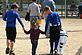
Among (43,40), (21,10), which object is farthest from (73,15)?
(43,40)

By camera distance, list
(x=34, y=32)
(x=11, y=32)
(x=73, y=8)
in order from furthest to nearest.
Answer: (x=73, y=8)
(x=11, y=32)
(x=34, y=32)

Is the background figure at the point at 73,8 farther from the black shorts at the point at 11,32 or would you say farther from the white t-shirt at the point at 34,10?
the black shorts at the point at 11,32

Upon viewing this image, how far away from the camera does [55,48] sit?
1123 cm

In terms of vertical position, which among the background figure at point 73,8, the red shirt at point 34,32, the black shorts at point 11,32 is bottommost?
the background figure at point 73,8

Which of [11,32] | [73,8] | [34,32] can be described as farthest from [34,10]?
[73,8]

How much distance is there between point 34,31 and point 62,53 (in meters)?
1.80

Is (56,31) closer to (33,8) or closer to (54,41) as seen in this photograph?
(54,41)

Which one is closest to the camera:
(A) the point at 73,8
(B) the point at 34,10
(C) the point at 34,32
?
(C) the point at 34,32

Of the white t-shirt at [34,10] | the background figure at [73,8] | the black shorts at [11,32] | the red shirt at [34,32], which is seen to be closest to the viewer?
the red shirt at [34,32]

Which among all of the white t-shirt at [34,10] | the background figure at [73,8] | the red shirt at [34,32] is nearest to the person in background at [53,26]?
the red shirt at [34,32]

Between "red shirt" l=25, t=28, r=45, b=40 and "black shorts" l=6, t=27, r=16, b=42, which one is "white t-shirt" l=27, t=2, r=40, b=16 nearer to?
"black shorts" l=6, t=27, r=16, b=42

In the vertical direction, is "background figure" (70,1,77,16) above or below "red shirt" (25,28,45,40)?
below

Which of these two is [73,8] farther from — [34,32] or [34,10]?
[34,32]

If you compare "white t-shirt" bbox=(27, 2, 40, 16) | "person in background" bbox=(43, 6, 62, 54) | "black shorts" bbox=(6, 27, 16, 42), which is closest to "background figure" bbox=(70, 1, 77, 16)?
"white t-shirt" bbox=(27, 2, 40, 16)
